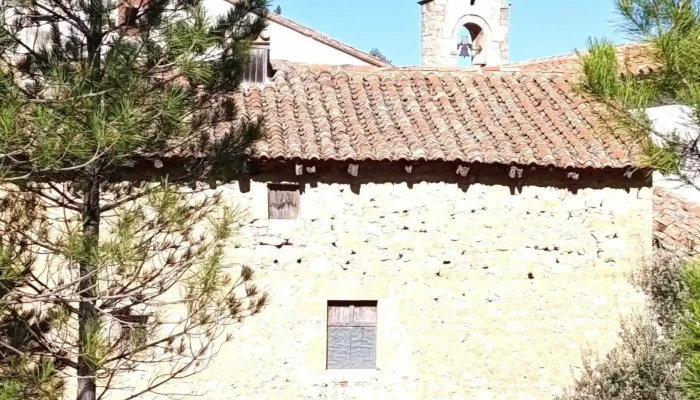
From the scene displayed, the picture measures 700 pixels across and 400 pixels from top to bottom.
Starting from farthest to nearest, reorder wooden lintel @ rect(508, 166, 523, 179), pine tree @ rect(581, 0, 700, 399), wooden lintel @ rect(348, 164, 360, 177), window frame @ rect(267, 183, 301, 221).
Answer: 1. wooden lintel @ rect(508, 166, 523, 179)
2. window frame @ rect(267, 183, 301, 221)
3. wooden lintel @ rect(348, 164, 360, 177)
4. pine tree @ rect(581, 0, 700, 399)

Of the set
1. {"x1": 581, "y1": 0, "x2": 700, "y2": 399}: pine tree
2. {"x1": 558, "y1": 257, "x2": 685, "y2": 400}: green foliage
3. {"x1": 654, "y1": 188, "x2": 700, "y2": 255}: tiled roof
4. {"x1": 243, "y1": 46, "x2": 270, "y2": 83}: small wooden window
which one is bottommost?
{"x1": 558, "y1": 257, "x2": 685, "y2": 400}: green foliage

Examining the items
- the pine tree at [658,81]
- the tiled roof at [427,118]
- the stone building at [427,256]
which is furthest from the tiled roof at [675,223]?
the pine tree at [658,81]

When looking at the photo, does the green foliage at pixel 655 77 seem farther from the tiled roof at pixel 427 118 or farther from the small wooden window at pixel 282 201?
the small wooden window at pixel 282 201

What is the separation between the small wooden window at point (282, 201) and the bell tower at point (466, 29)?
6328 mm

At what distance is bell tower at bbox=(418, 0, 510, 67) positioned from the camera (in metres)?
14.9

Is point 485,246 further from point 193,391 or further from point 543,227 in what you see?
point 193,391

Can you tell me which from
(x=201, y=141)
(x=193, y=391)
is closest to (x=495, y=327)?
(x=193, y=391)

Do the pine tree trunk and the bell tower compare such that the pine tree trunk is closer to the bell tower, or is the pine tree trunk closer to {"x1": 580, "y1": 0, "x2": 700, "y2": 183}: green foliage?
{"x1": 580, "y1": 0, "x2": 700, "y2": 183}: green foliage

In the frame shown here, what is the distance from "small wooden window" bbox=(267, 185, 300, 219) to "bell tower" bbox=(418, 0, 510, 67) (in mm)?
6328

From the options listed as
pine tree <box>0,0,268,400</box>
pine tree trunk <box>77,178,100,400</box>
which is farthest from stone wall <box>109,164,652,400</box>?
pine tree trunk <box>77,178,100,400</box>

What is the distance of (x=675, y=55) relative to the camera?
5.09 meters

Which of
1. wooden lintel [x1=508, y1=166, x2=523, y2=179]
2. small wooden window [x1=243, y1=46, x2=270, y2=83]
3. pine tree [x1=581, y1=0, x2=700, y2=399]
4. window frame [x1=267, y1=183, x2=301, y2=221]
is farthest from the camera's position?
small wooden window [x1=243, y1=46, x2=270, y2=83]

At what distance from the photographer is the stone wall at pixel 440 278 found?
9.41 m

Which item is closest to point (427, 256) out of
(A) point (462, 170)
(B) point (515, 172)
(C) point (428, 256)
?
(C) point (428, 256)
